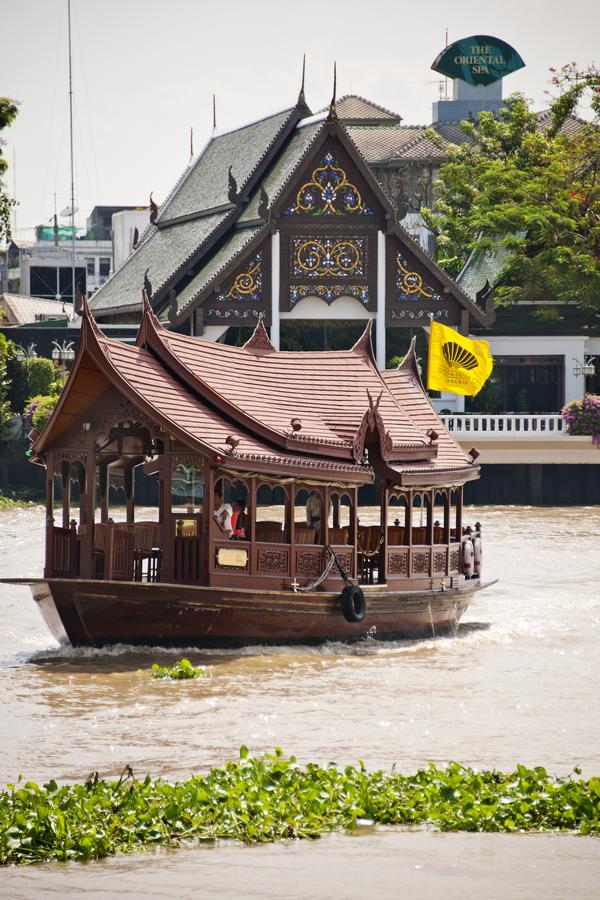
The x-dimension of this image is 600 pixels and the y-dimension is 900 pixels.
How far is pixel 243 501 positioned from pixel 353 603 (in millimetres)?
1824

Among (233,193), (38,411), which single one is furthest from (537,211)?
(38,411)

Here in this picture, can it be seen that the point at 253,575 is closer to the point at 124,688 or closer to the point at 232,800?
the point at 124,688

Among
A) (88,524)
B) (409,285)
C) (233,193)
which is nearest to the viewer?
(88,524)

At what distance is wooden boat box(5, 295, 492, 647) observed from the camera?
18469mm

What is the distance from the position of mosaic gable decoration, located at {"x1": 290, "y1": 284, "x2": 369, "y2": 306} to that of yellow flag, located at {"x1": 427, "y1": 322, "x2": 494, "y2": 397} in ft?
6.62

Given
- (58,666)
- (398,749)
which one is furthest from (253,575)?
(398,749)

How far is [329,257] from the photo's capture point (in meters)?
43.7

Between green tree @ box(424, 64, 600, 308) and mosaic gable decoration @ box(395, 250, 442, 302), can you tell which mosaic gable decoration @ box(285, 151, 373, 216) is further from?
green tree @ box(424, 64, 600, 308)

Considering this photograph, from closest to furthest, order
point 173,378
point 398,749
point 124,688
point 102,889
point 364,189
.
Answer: point 102,889 → point 398,749 → point 124,688 → point 173,378 → point 364,189

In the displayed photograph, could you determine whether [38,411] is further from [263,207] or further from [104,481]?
[104,481]

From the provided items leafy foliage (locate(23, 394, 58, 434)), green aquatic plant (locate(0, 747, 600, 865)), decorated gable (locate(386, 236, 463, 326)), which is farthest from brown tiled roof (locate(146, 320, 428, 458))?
decorated gable (locate(386, 236, 463, 326))

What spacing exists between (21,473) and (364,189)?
38.1 ft

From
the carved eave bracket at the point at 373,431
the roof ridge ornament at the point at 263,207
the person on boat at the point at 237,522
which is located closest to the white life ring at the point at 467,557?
the carved eave bracket at the point at 373,431

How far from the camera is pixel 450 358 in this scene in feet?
141
